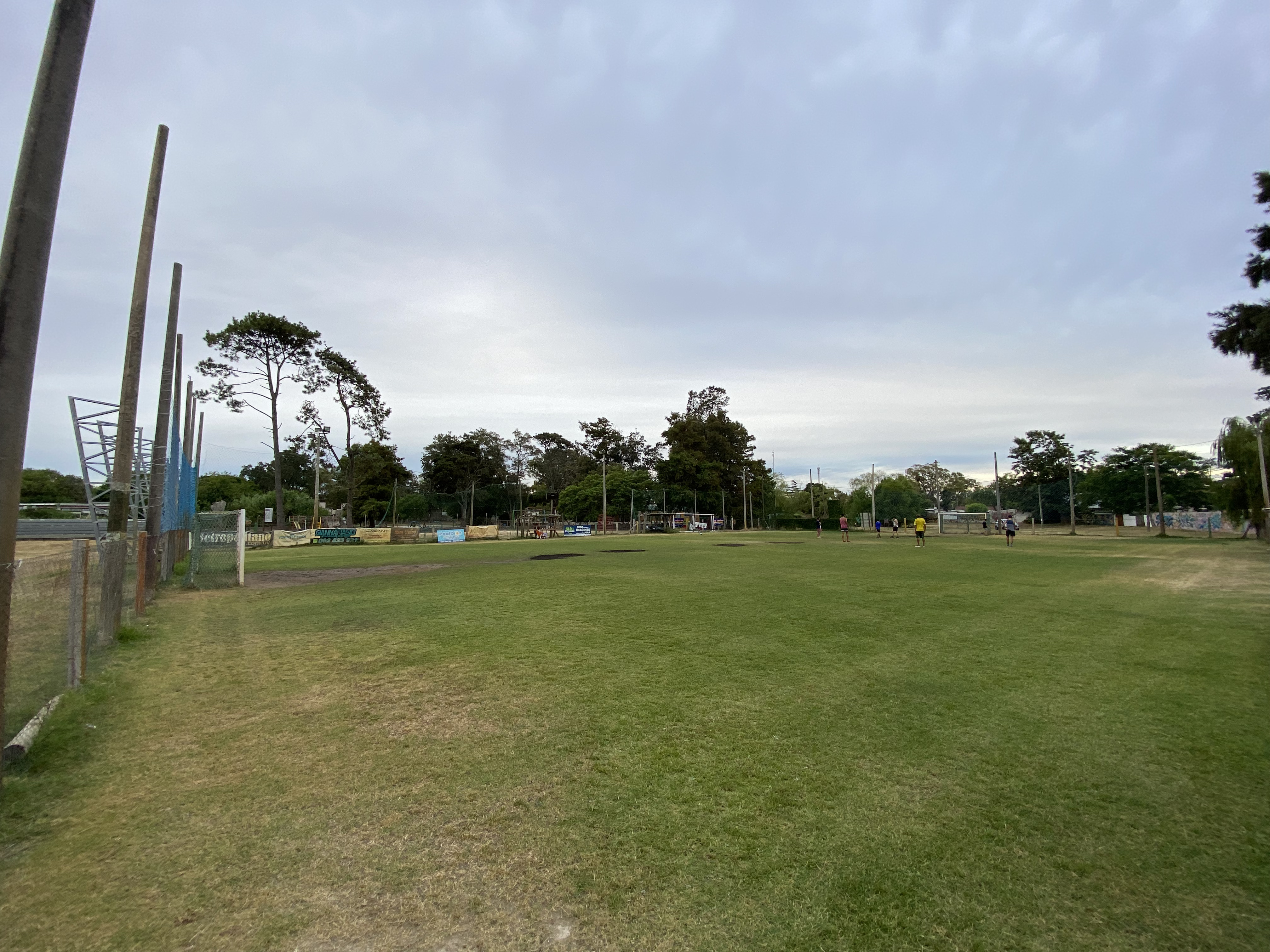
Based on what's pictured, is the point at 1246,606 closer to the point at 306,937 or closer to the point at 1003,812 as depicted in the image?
the point at 1003,812

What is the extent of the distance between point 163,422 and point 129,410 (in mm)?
5630

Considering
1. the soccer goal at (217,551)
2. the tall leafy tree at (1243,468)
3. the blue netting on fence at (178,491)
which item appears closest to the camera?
the soccer goal at (217,551)

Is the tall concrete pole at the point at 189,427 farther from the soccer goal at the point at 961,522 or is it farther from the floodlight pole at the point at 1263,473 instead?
the soccer goal at the point at 961,522

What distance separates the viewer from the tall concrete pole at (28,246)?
12.9 feet

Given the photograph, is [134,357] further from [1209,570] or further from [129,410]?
[1209,570]

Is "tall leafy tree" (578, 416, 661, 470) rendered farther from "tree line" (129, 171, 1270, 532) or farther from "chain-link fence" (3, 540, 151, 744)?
"chain-link fence" (3, 540, 151, 744)

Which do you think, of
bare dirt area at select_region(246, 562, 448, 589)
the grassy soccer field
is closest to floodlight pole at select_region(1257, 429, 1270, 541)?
the grassy soccer field

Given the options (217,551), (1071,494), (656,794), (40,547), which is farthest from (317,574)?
(1071,494)

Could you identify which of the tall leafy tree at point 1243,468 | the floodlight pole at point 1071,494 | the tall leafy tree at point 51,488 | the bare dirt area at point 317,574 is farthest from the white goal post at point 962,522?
the tall leafy tree at point 51,488

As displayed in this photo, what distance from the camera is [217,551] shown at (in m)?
17.0

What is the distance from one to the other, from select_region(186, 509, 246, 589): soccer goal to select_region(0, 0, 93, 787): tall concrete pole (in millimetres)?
12552

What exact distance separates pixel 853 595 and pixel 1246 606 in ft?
21.3

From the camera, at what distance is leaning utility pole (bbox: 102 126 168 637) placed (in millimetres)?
8523

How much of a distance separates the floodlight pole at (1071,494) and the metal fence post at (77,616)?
186 feet
